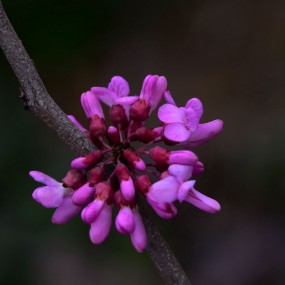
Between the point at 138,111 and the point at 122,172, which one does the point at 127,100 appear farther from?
the point at 122,172

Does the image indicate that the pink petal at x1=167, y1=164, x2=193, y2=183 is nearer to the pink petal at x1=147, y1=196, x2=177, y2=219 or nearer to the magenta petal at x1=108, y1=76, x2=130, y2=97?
the pink petal at x1=147, y1=196, x2=177, y2=219

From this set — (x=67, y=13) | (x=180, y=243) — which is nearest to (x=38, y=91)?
(x=180, y=243)

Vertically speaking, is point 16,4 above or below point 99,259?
above

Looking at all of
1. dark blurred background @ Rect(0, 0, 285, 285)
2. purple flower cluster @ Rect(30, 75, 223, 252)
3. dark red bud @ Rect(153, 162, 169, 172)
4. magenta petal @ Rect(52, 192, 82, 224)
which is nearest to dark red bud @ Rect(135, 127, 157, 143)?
purple flower cluster @ Rect(30, 75, 223, 252)

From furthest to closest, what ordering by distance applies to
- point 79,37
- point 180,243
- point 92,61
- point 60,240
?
point 92,61
point 79,37
point 180,243
point 60,240

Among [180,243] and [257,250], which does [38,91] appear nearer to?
[180,243]

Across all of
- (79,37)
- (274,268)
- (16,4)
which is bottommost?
(274,268)
